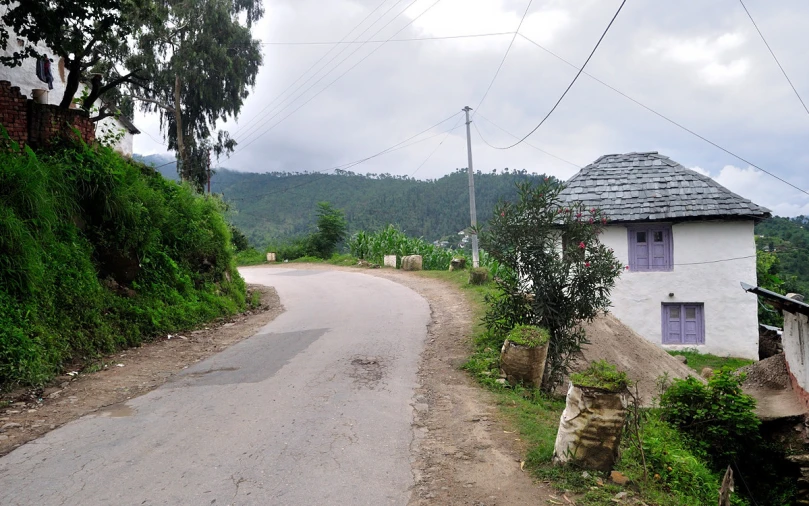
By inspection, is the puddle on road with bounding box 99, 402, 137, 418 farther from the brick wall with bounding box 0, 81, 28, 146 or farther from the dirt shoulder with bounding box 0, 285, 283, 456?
the brick wall with bounding box 0, 81, 28, 146

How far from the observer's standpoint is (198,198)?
580 inches

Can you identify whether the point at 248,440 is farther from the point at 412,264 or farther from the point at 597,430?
the point at 412,264

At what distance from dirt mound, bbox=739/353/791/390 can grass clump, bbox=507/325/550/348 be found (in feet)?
17.0

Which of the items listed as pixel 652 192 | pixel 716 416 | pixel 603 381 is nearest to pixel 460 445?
pixel 603 381

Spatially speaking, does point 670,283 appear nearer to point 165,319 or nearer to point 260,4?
point 165,319

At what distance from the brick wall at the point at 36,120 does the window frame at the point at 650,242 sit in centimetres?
1654

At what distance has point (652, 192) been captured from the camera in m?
18.8

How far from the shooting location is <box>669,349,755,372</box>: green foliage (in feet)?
55.4

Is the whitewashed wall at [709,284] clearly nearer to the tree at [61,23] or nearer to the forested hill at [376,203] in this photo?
the tree at [61,23]

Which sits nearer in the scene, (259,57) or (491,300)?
(491,300)

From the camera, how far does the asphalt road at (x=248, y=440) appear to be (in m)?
4.23

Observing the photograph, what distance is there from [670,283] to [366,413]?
15428 millimetres

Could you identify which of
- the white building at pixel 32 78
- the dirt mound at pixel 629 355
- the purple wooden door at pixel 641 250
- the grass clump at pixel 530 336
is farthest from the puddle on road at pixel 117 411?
the purple wooden door at pixel 641 250

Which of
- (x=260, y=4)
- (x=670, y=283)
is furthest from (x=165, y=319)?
(x=260, y=4)
